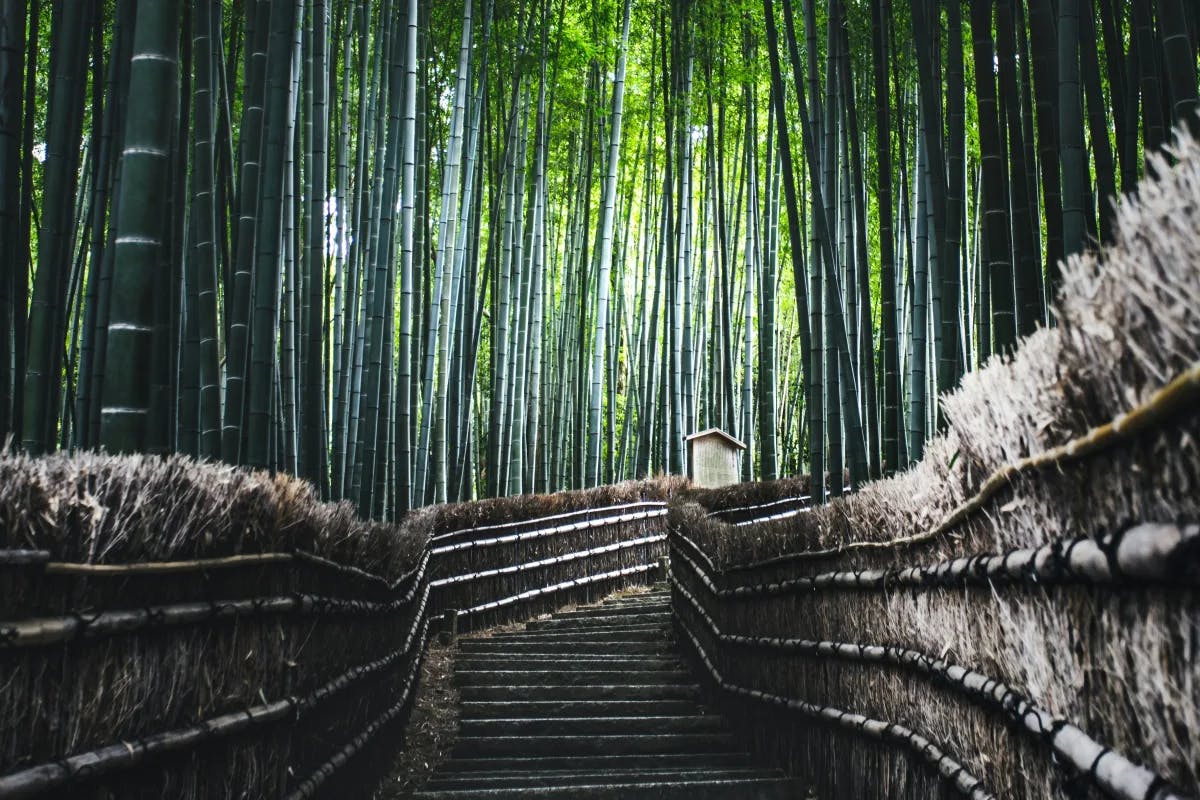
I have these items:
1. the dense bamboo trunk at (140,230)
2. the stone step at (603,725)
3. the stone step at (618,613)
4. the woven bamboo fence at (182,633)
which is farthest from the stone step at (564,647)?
the dense bamboo trunk at (140,230)

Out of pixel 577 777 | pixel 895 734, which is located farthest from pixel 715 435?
pixel 895 734

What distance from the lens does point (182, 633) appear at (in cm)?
201

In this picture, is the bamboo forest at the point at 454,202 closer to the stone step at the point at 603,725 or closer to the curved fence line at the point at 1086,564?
the curved fence line at the point at 1086,564

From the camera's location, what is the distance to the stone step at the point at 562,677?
5266 millimetres

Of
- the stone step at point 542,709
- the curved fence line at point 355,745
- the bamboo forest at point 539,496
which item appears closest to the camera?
the bamboo forest at point 539,496

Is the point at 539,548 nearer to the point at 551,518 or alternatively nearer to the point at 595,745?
the point at 551,518

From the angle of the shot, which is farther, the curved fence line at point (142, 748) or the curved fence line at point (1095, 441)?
the curved fence line at point (142, 748)

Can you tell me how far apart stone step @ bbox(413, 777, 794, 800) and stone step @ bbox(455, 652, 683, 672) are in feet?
6.10

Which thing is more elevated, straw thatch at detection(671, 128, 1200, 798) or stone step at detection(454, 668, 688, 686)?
straw thatch at detection(671, 128, 1200, 798)

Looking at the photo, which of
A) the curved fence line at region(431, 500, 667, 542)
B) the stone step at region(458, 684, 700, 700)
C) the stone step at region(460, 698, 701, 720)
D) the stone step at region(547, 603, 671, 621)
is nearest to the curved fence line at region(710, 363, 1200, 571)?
the stone step at region(460, 698, 701, 720)

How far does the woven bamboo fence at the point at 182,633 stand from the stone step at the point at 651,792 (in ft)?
1.23

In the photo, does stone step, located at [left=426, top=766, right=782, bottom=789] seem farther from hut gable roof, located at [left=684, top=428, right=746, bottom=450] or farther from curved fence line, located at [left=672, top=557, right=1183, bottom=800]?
hut gable roof, located at [left=684, top=428, right=746, bottom=450]

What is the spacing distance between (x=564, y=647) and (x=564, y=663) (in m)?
0.41

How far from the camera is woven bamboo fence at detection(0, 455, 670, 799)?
61.1 inches
